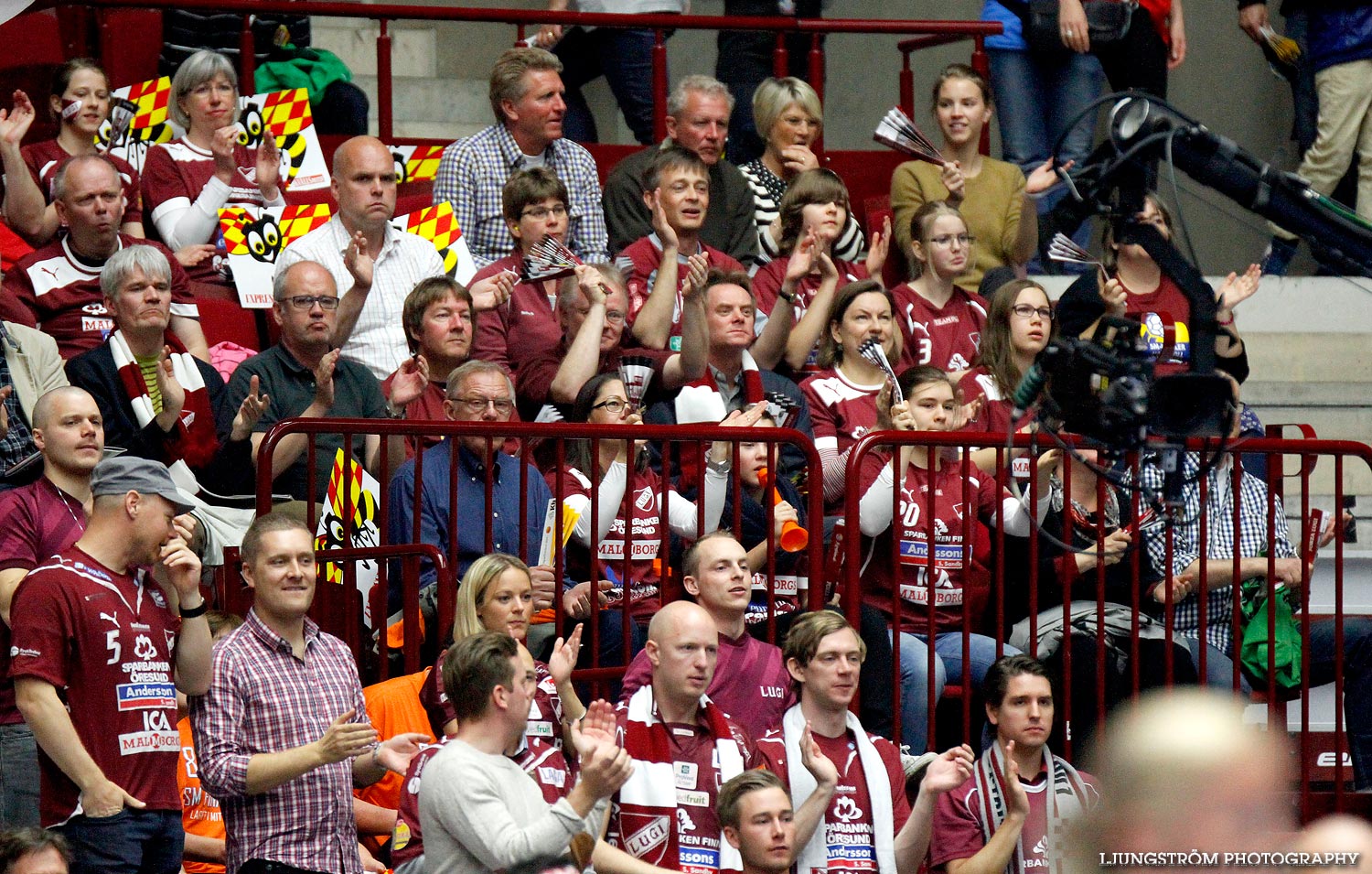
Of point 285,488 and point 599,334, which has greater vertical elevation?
point 599,334

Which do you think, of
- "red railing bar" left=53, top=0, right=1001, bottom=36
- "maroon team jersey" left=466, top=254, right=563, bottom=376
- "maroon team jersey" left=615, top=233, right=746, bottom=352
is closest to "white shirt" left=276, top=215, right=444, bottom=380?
"maroon team jersey" left=466, top=254, right=563, bottom=376

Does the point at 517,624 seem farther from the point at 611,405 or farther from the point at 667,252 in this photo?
the point at 667,252

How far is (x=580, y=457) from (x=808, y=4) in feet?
18.2

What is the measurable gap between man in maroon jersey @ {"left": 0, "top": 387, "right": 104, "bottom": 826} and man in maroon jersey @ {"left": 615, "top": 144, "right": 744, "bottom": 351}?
296 cm

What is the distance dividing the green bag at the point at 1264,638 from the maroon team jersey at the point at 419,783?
260 cm

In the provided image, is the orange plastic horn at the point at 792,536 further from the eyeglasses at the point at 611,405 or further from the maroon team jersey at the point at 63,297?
the maroon team jersey at the point at 63,297

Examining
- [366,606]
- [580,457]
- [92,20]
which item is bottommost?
[366,606]

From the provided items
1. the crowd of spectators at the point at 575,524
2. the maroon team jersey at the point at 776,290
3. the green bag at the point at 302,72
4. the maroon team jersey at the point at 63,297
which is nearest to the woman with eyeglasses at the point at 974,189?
the crowd of spectators at the point at 575,524

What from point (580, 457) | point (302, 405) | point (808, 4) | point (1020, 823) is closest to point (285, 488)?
point (302, 405)

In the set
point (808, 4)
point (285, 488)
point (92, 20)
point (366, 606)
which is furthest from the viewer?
point (808, 4)

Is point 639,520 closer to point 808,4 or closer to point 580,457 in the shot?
point 580,457

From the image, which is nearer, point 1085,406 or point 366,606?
point 1085,406

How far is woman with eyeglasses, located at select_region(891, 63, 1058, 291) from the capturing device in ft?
35.8

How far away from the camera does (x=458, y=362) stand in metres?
8.52
